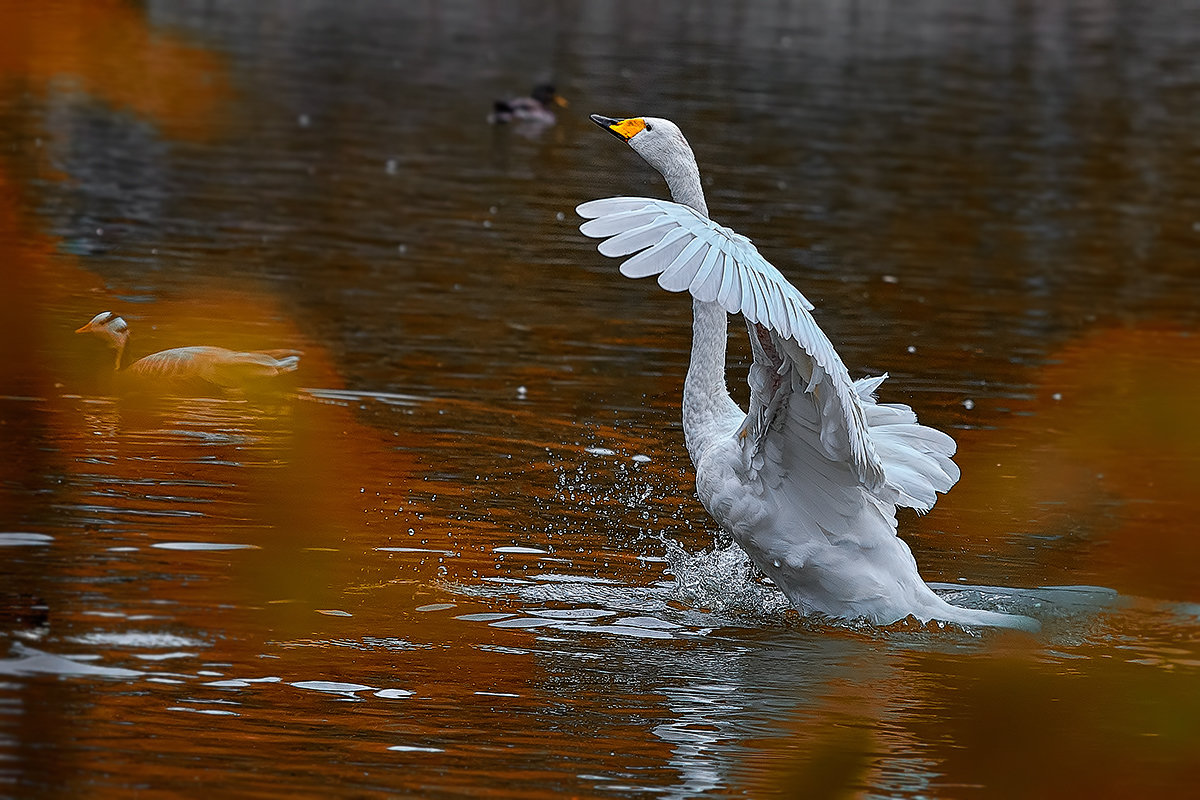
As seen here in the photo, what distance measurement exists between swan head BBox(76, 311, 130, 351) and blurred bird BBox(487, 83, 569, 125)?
51.2 ft

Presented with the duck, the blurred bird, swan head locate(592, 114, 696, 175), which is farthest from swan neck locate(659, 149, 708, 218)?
the blurred bird

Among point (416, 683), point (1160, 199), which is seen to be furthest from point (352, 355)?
point (1160, 199)

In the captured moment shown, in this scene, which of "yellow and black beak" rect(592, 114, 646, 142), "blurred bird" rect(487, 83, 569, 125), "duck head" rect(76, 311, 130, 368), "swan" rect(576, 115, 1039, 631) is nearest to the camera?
"swan" rect(576, 115, 1039, 631)

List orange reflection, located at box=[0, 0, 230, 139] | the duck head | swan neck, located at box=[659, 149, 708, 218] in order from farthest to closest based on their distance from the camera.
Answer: orange reflection, located at box=[0, 0, 230, 139]
the duck head
swan neck, located at box=[659, 149, 708, 218]

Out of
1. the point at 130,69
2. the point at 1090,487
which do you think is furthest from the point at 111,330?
the point at 130,69

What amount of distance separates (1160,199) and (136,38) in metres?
19.1

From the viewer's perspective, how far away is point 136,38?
3462 cm

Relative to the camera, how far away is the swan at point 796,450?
722cm

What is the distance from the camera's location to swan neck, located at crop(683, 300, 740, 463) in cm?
878

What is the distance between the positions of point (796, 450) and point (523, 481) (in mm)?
2300

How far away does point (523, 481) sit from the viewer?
10.1m

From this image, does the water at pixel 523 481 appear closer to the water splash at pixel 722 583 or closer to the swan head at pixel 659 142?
the water splash at pixel 722 583

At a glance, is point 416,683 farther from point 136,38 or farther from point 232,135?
point 136,38

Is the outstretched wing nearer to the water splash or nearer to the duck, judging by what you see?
the water splash
